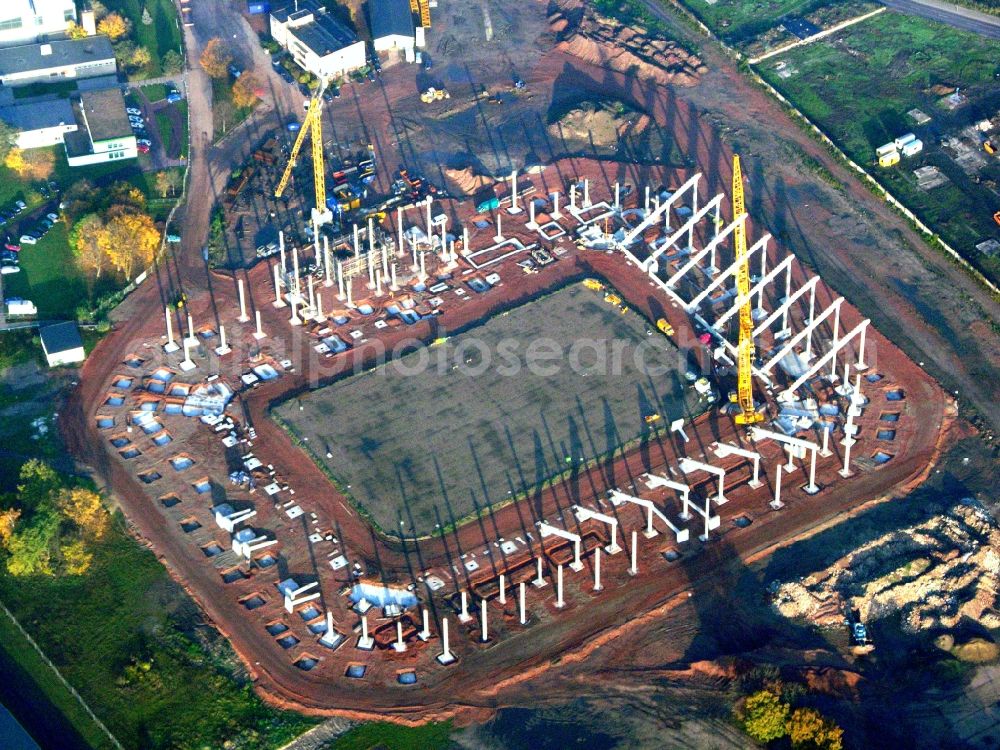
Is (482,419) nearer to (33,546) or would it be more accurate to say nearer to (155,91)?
(33,546)

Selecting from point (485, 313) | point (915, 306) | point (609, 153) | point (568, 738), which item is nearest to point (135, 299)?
point (485, 313)

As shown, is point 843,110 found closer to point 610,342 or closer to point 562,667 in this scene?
point 610,342

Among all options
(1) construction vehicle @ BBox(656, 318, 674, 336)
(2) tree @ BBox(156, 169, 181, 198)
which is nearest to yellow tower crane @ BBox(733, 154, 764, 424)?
(1) construction vehicle @ BBox(656, 318, 674, 336)

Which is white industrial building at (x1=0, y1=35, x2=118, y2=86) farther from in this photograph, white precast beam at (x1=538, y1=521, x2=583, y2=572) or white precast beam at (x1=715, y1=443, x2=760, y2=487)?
white precast beam at (x1=715, y1=443, x2=760, y2=487)

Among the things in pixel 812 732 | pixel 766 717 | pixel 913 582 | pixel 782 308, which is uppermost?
pixel 782 308

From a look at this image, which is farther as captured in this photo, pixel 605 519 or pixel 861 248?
pixel 861 248

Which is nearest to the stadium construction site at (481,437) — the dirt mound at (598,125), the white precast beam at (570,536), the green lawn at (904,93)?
the white precast beam at (570,536)

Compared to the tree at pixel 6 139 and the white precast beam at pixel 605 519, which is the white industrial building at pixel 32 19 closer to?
the tree at pixel 6 139

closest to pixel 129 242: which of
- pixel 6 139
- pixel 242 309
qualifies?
pixel 242 309
